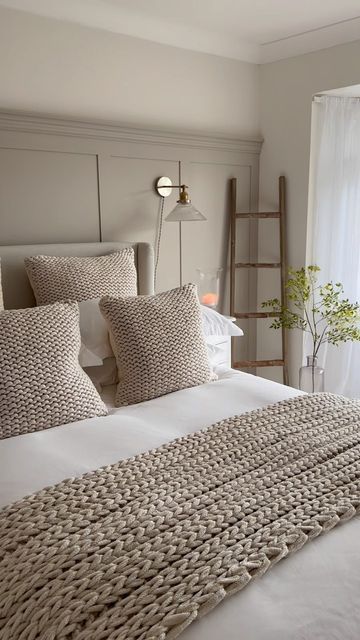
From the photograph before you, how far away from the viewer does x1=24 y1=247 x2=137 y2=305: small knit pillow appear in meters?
2.52

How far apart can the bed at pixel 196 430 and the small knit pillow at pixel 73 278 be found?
15 centimetres

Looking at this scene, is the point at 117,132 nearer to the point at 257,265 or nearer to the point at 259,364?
the point at 257,265

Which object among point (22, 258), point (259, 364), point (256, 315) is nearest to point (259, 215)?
point (256, 315)

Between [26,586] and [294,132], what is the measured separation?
10.4ft

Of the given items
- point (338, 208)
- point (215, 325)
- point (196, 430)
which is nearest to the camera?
point (196, 430)

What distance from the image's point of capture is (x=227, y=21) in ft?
10.2

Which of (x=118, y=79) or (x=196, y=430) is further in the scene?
(x=118, y=79)

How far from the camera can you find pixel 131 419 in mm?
1957

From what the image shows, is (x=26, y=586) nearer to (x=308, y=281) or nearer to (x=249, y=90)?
(x=308, y=281)

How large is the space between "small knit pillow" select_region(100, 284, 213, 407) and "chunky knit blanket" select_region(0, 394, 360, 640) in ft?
1.64

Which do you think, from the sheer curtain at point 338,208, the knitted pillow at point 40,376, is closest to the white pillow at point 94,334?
the knitted pillow at point 40,376

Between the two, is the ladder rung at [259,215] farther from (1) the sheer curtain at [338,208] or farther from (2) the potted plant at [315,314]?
(2) the potted plant at [315,314]

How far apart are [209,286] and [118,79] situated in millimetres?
1264

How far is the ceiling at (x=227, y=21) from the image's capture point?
9.23 ft
